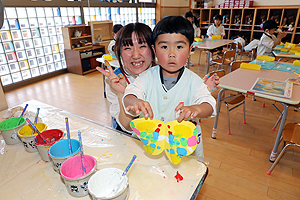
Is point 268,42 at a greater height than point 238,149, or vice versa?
point 268,42

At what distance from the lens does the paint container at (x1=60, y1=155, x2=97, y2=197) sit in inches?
27.9

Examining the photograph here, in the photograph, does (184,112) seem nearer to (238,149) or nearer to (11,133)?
(11,133)

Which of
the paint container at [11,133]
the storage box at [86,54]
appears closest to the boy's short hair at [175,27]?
the paint container at [11,133]

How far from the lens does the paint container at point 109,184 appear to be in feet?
2.22

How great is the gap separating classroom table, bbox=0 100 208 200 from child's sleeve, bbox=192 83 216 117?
11.0 inches

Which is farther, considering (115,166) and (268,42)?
(268,42)

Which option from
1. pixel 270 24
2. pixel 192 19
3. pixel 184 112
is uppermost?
pixel 192 19

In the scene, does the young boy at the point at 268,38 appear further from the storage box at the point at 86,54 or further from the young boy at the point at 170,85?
the storage box at the point at 86,54

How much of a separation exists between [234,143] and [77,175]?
2.07m

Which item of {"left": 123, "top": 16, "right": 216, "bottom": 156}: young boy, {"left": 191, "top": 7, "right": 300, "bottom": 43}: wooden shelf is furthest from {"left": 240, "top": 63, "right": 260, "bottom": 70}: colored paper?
{"left": 191, "top": 7, "right": 300, "bottom": 43}: wooden shelf

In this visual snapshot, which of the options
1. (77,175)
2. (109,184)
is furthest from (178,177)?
(77,175)

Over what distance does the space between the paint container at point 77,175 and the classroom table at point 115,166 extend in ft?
0.14

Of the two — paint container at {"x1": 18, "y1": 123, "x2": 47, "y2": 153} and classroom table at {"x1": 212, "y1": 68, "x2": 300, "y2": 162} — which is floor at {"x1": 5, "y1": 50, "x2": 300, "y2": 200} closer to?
classroom table at {"x1": 212, "y1": 68, "x2": 300, "y2": 162}

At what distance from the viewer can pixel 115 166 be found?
2.94ft
